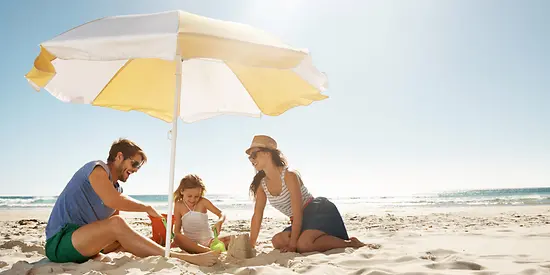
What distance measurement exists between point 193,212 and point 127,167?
5.00 ft

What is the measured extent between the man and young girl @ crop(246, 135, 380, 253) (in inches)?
40.1

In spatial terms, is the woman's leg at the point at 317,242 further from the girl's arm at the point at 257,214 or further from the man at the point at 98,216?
the man at the point at 98,216

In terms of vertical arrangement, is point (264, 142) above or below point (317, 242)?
above

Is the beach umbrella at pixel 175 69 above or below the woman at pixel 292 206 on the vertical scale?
above

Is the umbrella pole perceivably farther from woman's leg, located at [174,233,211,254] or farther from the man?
woman's leg, located at [174,233,211,254]

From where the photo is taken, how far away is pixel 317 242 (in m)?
4.14

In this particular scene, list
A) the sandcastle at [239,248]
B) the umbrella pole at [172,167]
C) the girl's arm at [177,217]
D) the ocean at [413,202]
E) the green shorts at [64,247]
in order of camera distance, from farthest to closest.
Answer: the ocean at [413,202], the girl's arm at [177,217], the sandcastle at [239,248], the green shorts at [64,247], the umbrella pole at [172,167]

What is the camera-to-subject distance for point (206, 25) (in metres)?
2.99

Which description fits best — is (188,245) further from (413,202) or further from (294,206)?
(413,202)

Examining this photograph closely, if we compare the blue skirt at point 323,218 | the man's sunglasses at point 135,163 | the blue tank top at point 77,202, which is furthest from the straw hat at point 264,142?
the blue tank top at point 77,202

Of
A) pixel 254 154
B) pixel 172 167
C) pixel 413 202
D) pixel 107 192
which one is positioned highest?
pixel 254 154

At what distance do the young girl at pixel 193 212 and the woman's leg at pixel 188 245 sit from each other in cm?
16

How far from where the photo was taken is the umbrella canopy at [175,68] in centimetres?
282

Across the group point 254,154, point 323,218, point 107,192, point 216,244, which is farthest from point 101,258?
point 323,218
